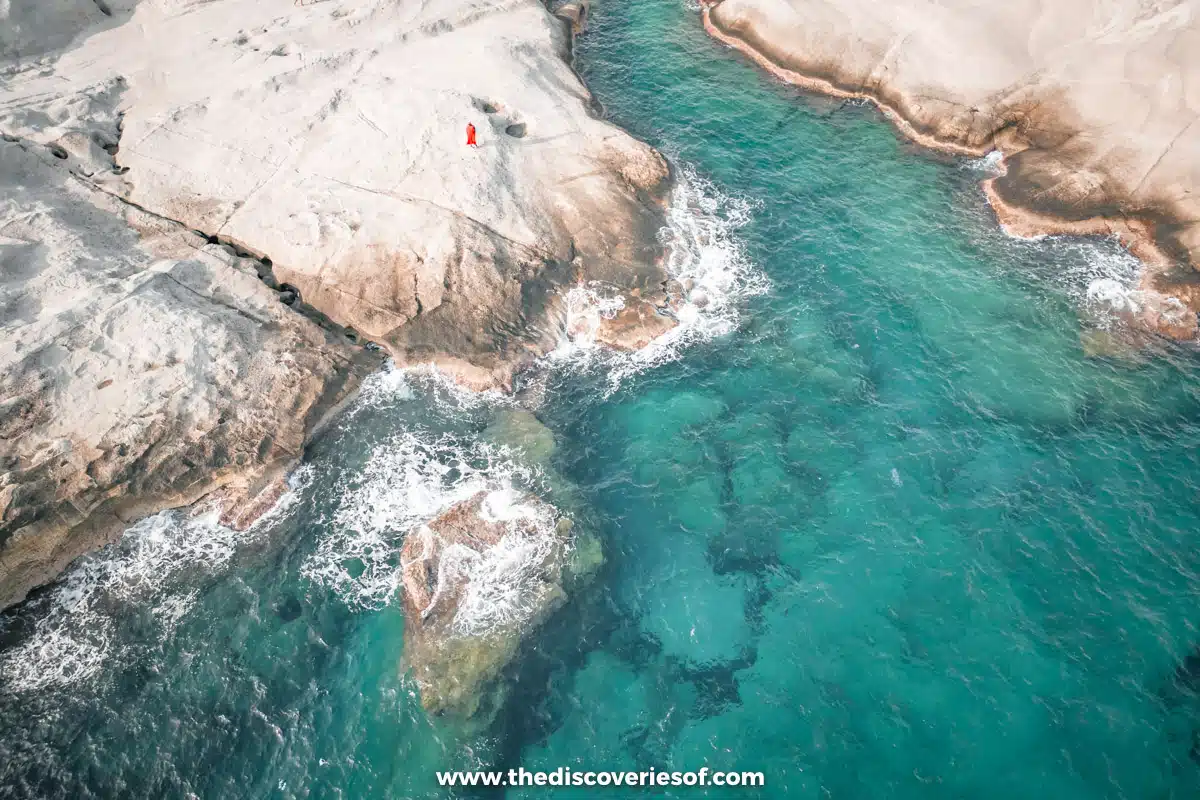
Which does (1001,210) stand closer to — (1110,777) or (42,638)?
(1110,777)

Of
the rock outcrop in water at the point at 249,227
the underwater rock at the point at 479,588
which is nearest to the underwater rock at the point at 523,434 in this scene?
the rock outcrop in water at the point at 249,227

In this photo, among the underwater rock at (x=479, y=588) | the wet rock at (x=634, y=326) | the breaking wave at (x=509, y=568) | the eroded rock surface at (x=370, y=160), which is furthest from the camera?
the wet rock at (x=634, y=326)

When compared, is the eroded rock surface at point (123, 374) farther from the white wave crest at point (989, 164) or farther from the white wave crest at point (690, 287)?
the white wave crest at point (989, 164)

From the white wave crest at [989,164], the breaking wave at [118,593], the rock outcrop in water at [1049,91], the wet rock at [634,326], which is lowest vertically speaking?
the breaking wave at [118,593]

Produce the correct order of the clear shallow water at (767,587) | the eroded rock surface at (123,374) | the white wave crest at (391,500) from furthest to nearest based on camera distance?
1. the white wave crest at (391,500)
2. the eroded rock surface at (123,374)
3. the clear shallow water at (767,587)

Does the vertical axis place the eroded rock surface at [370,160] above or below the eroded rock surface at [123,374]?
above

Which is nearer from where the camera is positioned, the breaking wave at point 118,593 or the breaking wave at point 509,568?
the breaking wave at point 118,593
